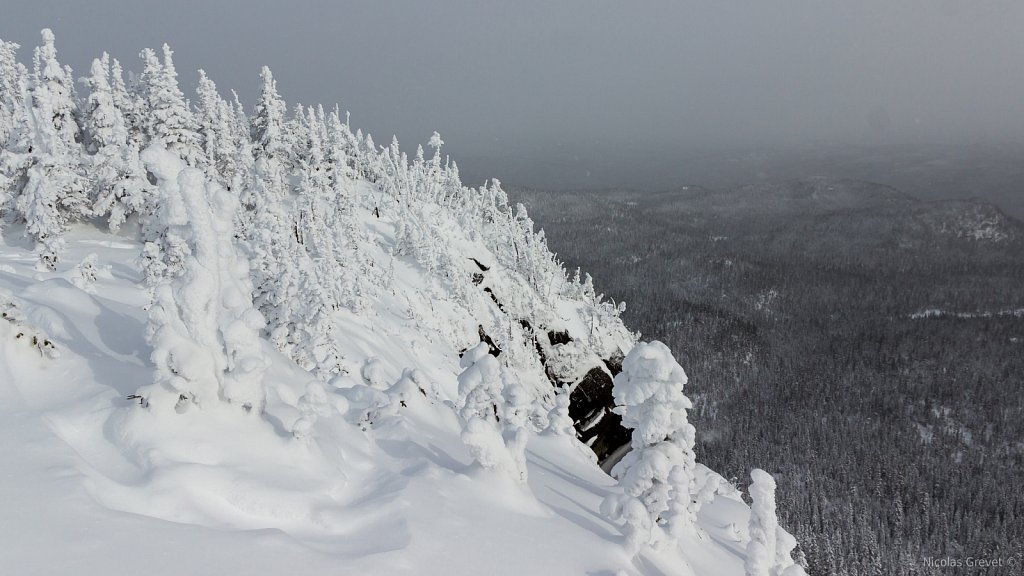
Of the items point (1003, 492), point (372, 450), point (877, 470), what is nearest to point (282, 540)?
point (372, 450)

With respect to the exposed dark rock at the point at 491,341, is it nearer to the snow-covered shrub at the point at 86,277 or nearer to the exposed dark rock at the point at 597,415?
the exposed dark rock at the point at 597,415

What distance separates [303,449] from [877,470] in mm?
113590

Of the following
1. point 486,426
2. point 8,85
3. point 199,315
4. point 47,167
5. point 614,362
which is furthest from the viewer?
point 614,362

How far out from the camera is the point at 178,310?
871 centimetres

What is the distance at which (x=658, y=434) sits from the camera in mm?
13828

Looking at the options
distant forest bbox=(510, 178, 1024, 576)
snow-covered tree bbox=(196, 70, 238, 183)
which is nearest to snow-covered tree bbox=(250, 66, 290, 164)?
snow-covered tree bbox=(196, 70, 238, 183)

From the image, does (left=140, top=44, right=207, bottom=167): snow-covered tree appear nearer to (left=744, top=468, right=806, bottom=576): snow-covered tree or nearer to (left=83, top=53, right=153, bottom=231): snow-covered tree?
(left=83, top=53, right=153, bottom=231): snow-covered tree

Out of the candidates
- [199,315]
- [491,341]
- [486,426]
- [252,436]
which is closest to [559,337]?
[491,341]

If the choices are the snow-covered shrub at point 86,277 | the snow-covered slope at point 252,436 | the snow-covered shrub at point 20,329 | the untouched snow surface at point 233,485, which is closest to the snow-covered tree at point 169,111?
the snow-covered slope at point 252,436

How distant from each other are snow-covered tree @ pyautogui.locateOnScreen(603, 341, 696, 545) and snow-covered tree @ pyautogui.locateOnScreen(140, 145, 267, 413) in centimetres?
921

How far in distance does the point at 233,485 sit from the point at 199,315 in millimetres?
3018

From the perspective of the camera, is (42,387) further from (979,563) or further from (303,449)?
(979,563)

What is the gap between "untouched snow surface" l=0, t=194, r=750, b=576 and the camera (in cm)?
592

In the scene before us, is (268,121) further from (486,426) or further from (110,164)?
(486,426)
